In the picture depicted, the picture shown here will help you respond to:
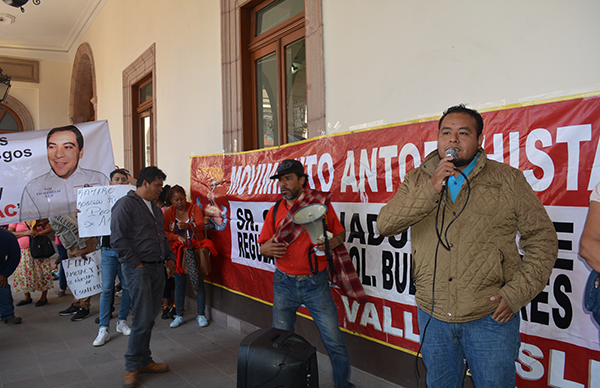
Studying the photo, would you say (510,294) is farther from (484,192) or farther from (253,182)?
(253,182)

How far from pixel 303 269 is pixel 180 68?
16.4ft

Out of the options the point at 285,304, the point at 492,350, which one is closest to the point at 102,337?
the point at 285,304

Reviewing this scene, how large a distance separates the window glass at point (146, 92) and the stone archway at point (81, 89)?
5.68 meters

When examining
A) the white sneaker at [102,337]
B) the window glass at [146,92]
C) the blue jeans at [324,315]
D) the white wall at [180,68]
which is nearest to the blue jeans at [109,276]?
the white sneaker at [102,337]

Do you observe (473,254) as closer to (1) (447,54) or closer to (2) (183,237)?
(1) (447,54)

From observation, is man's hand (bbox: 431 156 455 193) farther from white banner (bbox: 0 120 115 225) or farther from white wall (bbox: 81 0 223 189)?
white banner (bbox: 0 120 115 225)

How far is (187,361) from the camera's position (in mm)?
4480

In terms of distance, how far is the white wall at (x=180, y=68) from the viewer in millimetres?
6129

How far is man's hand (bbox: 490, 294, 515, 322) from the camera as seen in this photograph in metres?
1.90

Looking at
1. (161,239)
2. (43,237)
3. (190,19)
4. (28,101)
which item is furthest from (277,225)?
(28,101)

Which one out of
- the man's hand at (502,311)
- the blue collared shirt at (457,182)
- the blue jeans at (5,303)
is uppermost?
the blue collared shirt at (457,182)

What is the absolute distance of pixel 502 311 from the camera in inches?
75.1

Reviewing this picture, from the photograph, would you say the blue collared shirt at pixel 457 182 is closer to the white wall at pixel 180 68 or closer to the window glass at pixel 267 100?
the window glass at pixel 267 100

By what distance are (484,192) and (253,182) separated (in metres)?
3.27
